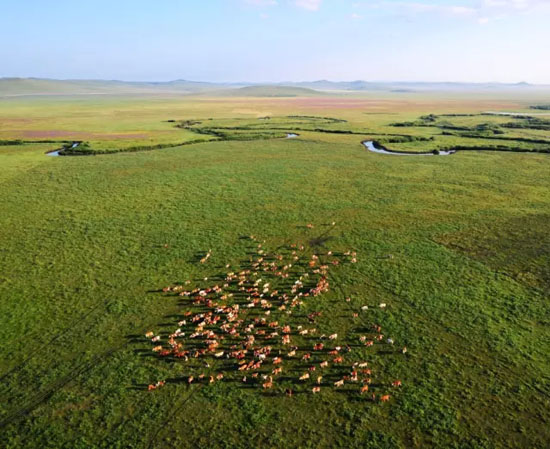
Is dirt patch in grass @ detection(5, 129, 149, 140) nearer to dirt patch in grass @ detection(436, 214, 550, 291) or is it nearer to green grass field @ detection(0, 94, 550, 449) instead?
green grass field @ detection(0, 94, 550, 449)

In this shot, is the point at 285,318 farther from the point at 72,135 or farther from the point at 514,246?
the point at 72,135

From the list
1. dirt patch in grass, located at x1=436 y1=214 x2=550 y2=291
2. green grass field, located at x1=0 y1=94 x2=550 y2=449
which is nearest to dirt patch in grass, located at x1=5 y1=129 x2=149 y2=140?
green grass field, located at x1=0 y1=94 x2=550 y2=449

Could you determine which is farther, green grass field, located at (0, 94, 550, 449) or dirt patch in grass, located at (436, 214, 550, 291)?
dirt patch in grass, located at (436, 214, 550, 291)

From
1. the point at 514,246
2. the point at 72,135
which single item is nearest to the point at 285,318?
the point at 514,246

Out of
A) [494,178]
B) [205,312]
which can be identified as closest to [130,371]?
[205,312]

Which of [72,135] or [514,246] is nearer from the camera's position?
[514,246]

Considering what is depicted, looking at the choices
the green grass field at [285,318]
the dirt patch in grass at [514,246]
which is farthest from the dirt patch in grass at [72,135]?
the dirt patch in grass at [514,246]

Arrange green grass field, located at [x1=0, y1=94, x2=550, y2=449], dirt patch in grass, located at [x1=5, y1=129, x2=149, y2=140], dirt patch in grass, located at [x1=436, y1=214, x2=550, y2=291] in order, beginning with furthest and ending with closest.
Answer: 1. dirt patch in grass, located at [x1=5, y1=129, x2=149, y2=140]
2. dirt patch in grass, located at [x1=436, y1=214, x2=550, y2=291]
3. green grass field, located at [x1=0, y1=94, x2=550, y2=449]

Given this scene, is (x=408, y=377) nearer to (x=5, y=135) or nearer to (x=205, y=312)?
(x=205, y=312)

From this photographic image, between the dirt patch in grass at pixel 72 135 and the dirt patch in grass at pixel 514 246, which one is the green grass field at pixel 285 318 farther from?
the dirt patch in grass at pixel 72 135
